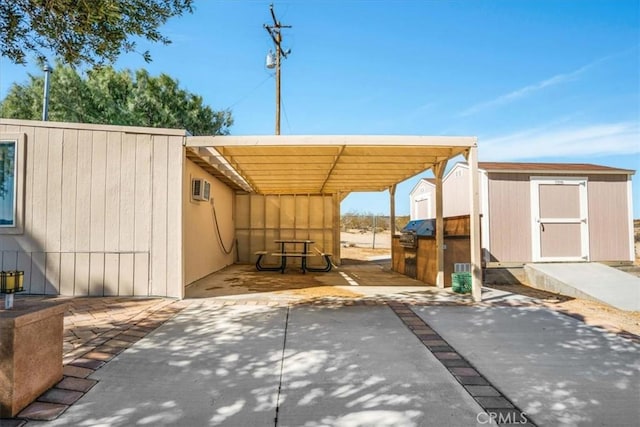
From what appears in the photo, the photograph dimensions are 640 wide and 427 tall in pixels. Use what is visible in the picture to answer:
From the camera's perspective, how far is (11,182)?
556 centimetres

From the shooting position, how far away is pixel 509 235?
26.5 ft

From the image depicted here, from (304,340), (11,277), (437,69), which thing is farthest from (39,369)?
(437,69)

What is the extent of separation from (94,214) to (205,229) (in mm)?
2896

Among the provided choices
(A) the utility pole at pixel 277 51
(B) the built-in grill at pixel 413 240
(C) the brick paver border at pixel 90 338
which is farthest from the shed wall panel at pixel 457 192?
(C) the brick paver border at pixel 90 338

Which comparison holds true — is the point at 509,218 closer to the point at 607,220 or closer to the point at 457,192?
the point at 457,192

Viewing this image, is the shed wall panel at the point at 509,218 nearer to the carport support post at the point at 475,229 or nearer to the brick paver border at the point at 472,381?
the carport support post at the point at 475,229

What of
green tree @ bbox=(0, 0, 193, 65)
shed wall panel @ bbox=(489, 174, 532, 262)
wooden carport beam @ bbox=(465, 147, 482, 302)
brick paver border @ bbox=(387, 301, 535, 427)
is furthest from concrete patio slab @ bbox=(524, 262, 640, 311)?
green tree @ bbox=(0, 0, 193, 65)

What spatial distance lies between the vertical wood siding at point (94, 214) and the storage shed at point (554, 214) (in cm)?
693

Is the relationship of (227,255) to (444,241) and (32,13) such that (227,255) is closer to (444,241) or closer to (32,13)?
(444,241)

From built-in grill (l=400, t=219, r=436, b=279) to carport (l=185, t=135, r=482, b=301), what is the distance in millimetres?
1011

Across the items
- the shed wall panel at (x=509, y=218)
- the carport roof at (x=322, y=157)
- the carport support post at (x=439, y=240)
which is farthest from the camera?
the shed wall panel at (x=509, y=218)

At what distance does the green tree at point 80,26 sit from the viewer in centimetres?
384

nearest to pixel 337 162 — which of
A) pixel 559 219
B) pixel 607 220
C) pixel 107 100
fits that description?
pixel 559 219

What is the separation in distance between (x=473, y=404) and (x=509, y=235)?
22.4 feet
